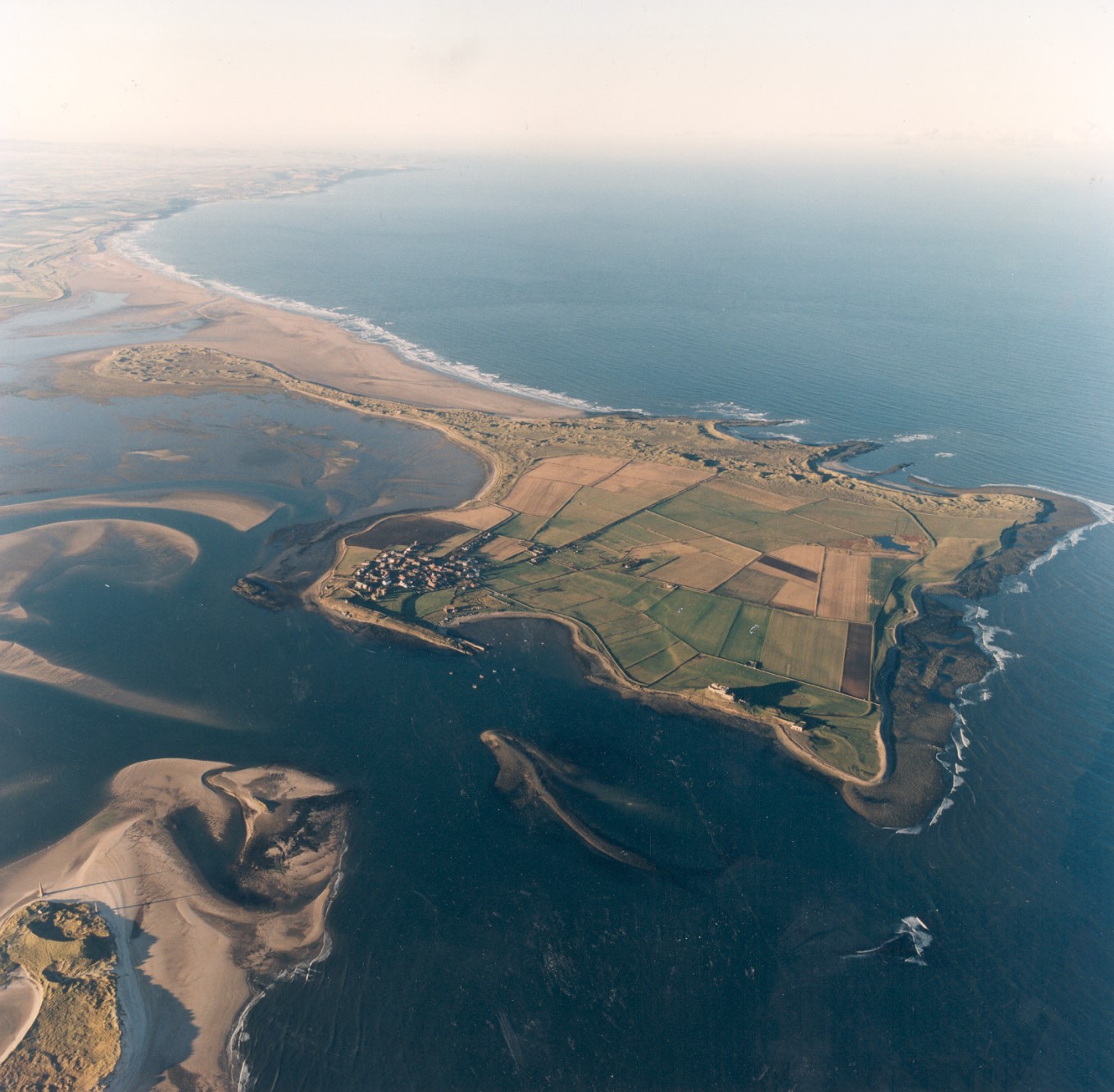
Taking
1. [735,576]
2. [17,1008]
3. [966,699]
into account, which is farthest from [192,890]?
[966,699]

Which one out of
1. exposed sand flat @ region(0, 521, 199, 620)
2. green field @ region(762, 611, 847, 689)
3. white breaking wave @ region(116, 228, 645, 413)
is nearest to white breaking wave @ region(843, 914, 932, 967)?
green field @ region(762, 611, 847, 689)

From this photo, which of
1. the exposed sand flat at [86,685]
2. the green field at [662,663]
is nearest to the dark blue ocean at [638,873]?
the exposed sand flat at [86,685]

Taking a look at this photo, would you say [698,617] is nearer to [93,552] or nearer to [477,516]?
[477,516]

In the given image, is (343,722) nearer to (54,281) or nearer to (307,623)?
(307,623)

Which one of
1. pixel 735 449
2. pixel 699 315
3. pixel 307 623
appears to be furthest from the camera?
pixel 699 315

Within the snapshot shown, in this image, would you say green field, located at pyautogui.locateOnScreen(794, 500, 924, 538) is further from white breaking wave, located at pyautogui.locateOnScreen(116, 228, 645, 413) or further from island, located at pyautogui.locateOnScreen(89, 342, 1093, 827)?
white breaking wave, located at pyautogui.locateOnScreen(116, 228, 645, 413)

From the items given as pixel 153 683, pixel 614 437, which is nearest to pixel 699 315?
pixel 614 437

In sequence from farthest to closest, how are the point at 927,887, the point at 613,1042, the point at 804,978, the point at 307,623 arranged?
the point at 307,623, the point at 927,887, the point at 804,978, the point at 613,1042
